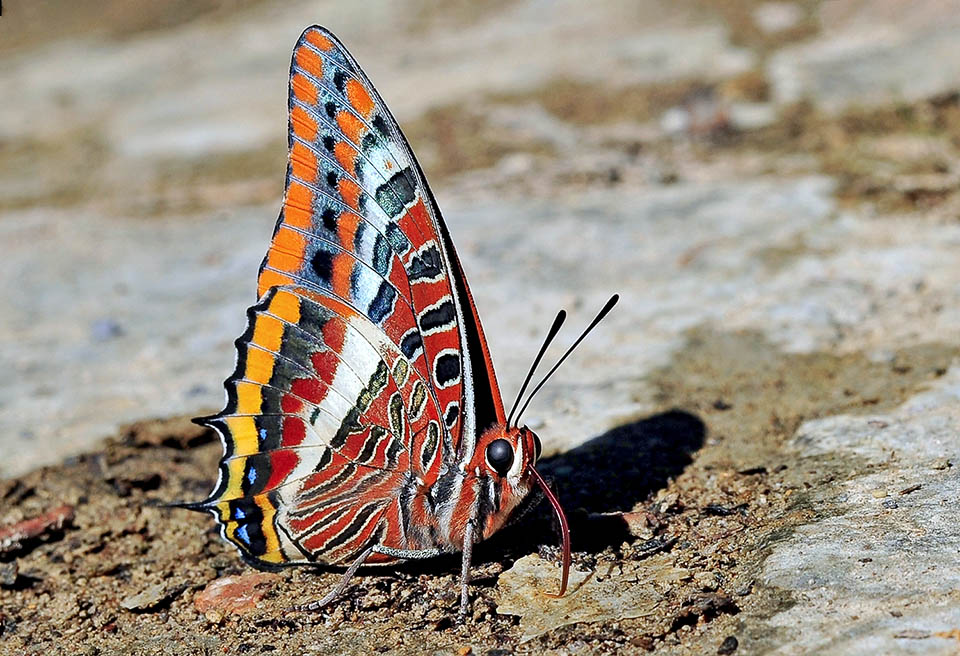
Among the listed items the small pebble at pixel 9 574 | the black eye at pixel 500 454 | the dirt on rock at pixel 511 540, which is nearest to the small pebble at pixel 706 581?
the dirt on rock at pixel 511 540

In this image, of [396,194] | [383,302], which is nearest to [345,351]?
[383,302]

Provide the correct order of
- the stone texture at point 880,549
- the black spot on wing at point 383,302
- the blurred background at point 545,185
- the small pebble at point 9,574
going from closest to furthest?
the stone texture at point 880,549 < the black spot on wing at point 383,302 < the small pebble at point 9,574 < the blurred background at point 545,185

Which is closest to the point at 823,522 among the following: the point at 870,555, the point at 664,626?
the point at 870,555

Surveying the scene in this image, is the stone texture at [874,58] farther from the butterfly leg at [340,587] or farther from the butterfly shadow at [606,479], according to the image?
the butterfly leg at [340,587]

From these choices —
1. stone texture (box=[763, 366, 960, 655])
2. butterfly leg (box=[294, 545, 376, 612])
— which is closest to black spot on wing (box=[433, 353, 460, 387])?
butterfly leg (box=[294, 545, 376, 612])

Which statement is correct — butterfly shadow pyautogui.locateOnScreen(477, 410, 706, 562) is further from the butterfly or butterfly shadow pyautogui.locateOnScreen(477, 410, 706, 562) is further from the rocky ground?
the butterfly
